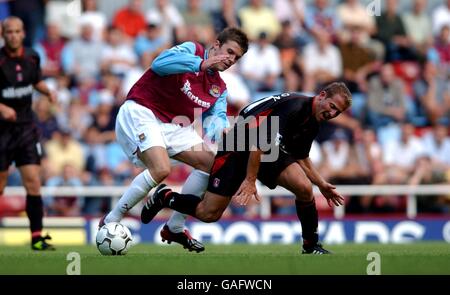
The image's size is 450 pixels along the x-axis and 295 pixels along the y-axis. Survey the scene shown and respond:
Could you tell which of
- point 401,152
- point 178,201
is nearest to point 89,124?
point 401,152

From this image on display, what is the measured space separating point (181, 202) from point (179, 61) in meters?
1.48

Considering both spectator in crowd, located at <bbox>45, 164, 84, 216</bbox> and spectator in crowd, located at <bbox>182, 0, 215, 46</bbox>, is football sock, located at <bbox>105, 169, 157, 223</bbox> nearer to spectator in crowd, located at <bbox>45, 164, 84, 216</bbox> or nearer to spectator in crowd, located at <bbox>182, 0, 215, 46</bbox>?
spectator in crowd, located at <bbox>45, 164, 84, 216</bbox>

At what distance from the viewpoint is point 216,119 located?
1138 centimetres

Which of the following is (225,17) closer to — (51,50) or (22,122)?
(51,50)

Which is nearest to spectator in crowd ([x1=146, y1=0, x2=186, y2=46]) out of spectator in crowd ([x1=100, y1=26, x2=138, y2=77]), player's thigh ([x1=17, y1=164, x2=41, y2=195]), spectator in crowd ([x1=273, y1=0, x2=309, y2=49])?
spectator in crowd ([x1=100, y1=26, x2=138, y2=77])

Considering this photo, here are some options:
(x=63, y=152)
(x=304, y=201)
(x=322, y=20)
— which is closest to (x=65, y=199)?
(x=63, y=152)

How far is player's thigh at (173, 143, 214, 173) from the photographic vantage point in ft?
37.2

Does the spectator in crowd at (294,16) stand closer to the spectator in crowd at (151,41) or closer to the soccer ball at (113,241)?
the spectator in crowd at (151,41)

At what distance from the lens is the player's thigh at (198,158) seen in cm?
1134

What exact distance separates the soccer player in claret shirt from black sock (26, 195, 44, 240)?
5.54 ft

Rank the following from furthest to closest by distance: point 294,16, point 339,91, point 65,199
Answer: point 294,16 < point 65,199 < point 339,91

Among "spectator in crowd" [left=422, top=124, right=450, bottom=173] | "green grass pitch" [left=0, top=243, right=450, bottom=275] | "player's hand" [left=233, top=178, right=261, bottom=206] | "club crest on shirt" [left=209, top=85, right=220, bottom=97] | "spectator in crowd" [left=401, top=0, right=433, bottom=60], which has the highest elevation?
"spectator in crowd" [left=401, top=0, right=433, bottom=60]

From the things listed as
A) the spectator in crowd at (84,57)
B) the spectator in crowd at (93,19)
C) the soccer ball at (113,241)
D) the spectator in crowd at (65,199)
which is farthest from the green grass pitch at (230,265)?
the spectator in crowd at (93,19)

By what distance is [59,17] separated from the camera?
20.1 m
